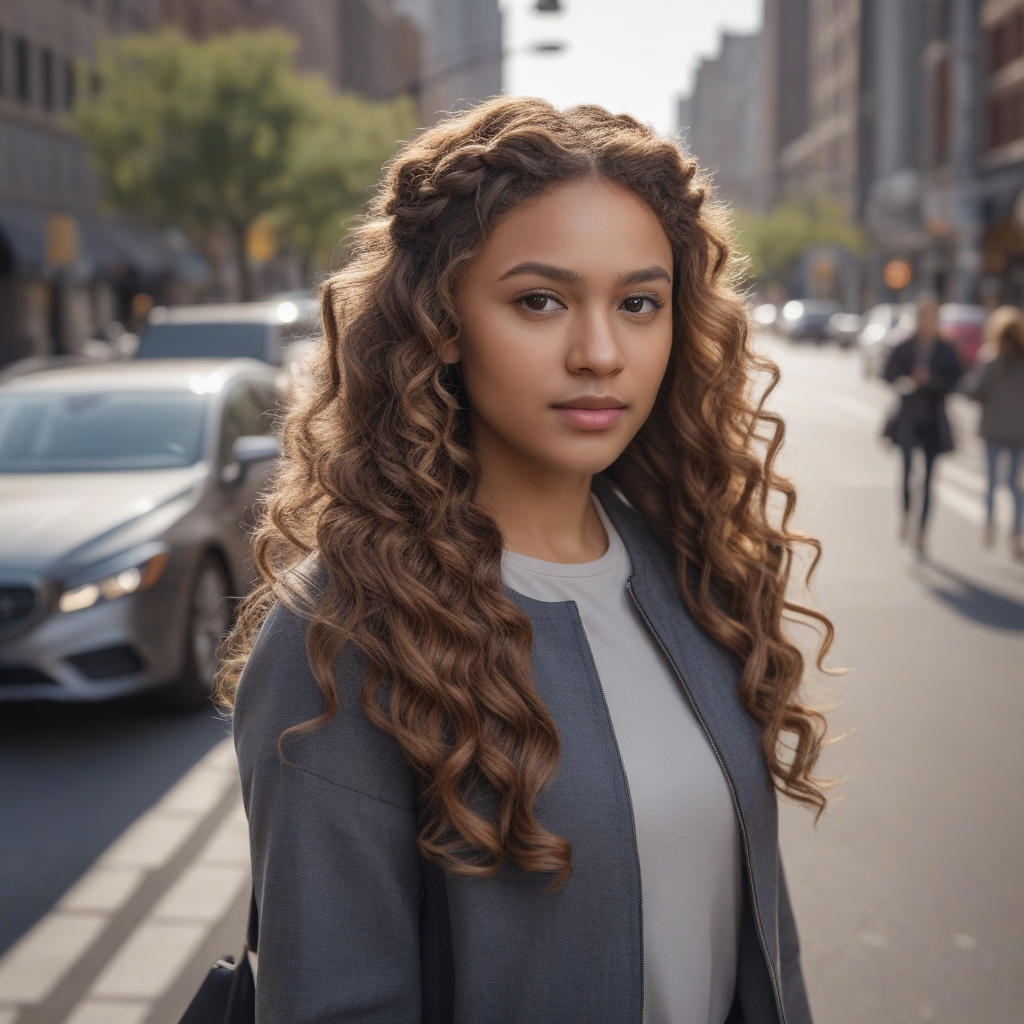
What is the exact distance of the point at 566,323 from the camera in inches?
71.6

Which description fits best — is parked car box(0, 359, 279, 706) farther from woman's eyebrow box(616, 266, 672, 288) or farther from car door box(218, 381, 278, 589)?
woman's eyebrow box(616, 266, 672, 288)

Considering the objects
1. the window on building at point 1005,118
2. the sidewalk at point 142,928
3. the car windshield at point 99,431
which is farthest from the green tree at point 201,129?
the sidewalk at point 142,928

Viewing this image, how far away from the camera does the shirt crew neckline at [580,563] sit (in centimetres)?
193

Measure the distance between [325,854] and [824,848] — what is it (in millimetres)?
3660

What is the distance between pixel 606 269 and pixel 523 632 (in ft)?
1.59

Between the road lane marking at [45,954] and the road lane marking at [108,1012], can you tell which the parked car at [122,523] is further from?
the road lane marking at [108,1012]

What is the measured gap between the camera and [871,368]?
1320 inches

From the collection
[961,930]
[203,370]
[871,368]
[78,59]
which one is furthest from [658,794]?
[78,59]

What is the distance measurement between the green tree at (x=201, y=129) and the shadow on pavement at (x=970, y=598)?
3086cm

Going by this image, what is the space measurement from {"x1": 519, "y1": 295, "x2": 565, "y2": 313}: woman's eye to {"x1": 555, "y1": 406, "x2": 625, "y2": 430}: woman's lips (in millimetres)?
132

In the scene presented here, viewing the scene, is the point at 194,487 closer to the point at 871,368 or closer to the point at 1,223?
the point at 871,368

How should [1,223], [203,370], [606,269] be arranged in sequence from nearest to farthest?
[606,269] → [203,370] → [1,223]

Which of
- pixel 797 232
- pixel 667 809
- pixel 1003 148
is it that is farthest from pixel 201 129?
pixel 797 232

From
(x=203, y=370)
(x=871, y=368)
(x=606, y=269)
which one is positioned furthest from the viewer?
(x=871, y=368)
